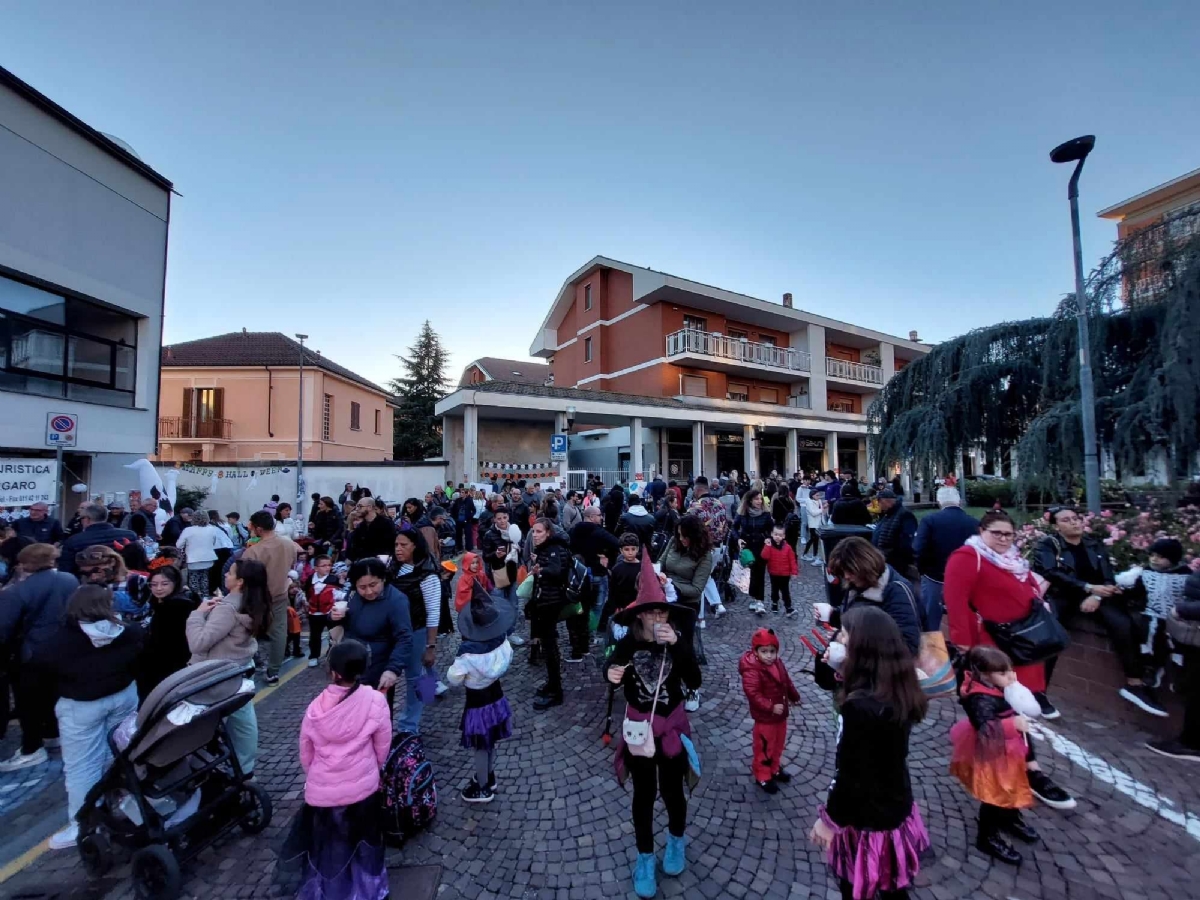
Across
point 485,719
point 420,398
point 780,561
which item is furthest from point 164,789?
point 420,398

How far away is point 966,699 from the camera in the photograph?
2920mm

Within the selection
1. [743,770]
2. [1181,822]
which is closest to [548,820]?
[743,770]

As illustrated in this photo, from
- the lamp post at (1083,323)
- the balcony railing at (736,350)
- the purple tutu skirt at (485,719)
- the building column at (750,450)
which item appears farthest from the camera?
the building column at (750,450)

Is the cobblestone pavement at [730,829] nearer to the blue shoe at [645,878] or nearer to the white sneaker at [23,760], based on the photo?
the blue shoe at [645,878]

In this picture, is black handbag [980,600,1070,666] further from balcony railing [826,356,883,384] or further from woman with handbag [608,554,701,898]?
balcony railing [826,356,883,384]

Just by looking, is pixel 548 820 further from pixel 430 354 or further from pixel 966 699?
pixel 430 354

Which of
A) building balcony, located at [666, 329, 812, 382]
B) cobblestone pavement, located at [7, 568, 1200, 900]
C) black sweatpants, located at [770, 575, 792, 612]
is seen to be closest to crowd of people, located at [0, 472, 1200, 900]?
cobblestone pavement, located at [7, 568, 1200, 900]

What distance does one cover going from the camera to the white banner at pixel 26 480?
27.0 ft

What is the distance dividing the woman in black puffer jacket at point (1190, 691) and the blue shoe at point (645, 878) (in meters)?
4.14

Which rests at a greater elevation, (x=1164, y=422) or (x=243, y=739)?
(x=1164, y=422)

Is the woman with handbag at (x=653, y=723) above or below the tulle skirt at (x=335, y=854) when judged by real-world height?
above

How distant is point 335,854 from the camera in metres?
2.53

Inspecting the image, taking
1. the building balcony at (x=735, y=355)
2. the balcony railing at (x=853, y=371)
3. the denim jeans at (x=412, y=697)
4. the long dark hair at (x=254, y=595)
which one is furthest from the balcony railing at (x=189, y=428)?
the balcony railing at (x=853, y=371)

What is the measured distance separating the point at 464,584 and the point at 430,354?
38220 mm
